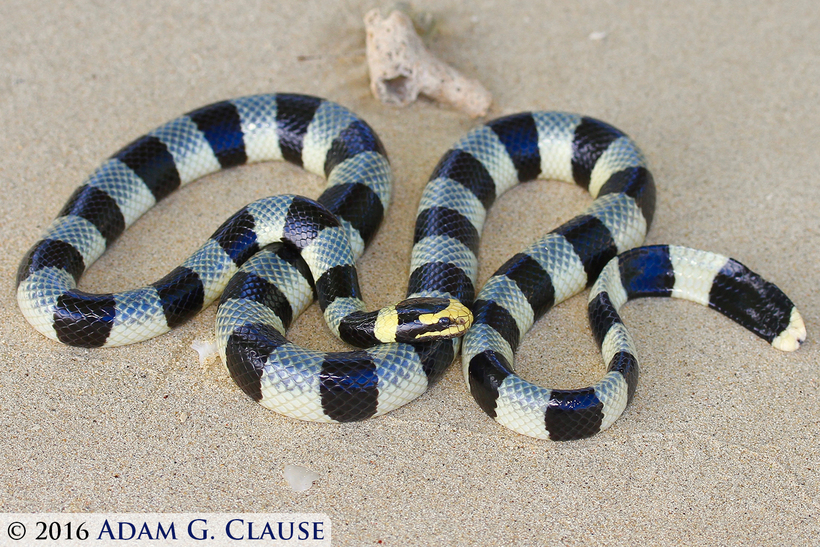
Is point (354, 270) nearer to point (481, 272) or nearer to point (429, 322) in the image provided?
point (429, 322)

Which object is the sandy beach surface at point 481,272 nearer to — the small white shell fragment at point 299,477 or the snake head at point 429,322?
the small white shell fragment at point 299,477

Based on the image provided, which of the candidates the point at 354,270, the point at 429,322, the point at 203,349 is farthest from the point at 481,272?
the point at 203,349

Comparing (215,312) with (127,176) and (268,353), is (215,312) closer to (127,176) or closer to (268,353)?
(268,353)

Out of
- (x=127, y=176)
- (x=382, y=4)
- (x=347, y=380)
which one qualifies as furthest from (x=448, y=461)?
(x=382, y=4)

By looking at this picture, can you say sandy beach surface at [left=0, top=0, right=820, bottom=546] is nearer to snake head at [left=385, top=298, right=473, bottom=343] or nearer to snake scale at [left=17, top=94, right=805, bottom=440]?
snake scale at [left=17, top=94, right=805, bottom=440]

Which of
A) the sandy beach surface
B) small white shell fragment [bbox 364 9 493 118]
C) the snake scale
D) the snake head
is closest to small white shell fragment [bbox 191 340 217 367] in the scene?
the sandy beach surface

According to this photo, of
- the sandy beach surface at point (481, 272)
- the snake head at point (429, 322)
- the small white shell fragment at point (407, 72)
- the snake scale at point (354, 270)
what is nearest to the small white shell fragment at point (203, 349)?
the sandy beach surface at point (481, 272)
